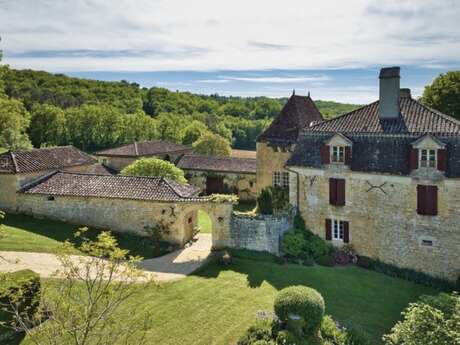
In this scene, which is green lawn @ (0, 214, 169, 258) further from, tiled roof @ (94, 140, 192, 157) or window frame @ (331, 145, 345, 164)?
tiled roof @ (94, 140, 192, 157)

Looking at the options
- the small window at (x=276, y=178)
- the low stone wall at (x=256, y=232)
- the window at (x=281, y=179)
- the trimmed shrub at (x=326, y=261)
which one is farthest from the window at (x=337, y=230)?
the small window at (x=276, y=178)

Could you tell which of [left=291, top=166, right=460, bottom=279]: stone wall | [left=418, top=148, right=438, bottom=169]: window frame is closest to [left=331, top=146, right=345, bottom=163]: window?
[left=291, top=166, right=460, bottom=279]: stone wall

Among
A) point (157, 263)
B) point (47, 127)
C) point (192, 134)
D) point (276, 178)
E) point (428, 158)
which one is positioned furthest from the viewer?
point (192, 134)

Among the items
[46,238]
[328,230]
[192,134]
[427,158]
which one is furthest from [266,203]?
[192,134]

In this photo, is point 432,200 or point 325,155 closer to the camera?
point 432,200

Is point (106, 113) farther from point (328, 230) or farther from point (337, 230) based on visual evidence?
point (337, 230)

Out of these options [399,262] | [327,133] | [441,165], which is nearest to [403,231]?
[399,262]

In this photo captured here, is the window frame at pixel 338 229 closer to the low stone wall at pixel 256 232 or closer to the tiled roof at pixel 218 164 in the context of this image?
the low stone wall at pixel 256 232
